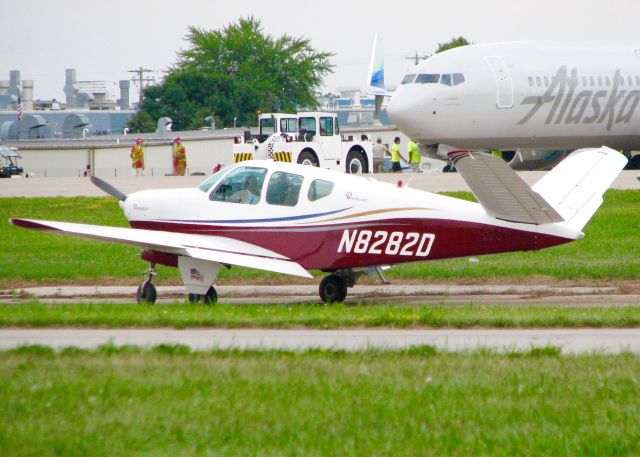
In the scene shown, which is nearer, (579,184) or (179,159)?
(579,184)

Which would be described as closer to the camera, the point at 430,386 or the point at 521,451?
the point at 521,451

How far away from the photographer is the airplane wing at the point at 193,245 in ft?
51.4

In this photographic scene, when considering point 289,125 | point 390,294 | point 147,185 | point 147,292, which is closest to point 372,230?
point 390,294

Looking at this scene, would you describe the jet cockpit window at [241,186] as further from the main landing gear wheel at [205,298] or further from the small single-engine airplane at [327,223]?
the main landing gear wheel at [205,298]

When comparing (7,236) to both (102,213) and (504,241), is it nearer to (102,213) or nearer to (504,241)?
(102,213)

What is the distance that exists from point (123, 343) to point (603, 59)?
103ft

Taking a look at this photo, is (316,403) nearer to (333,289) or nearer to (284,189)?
(284,189)

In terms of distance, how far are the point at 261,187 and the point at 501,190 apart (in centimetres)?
348

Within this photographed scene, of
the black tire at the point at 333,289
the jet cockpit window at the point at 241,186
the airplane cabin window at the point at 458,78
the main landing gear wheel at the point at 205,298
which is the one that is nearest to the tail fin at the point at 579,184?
the black tire at the point at 333,289

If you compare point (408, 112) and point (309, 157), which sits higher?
point (408, 112)

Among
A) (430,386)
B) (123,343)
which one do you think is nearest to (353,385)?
(430,386)

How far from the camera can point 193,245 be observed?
16188 mm

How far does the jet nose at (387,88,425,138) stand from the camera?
36.9m

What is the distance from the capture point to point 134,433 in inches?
308
